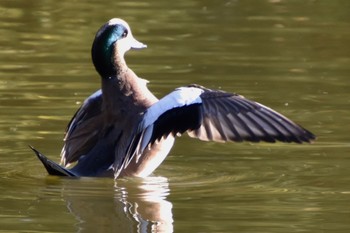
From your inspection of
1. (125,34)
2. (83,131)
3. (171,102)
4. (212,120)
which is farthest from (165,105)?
(83,131)

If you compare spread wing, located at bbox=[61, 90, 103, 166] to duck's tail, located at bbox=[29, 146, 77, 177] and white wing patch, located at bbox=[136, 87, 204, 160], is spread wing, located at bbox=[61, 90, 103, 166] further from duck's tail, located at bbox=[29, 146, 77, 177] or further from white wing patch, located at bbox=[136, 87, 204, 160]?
white wing patch, located at bbox=[136, 87, 204, 160]

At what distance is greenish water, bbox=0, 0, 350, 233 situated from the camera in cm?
913

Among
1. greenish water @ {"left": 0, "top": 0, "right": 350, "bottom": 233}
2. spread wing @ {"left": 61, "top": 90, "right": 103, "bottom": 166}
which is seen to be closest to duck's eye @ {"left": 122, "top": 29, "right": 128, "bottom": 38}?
spread wing @ {"left": 61, "top": 90, "right": 103, "bottom": 166}

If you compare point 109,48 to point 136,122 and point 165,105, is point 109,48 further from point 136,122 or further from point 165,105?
point 165,105

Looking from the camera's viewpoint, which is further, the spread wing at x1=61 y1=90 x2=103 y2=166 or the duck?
the spread wing at x1=61 y1=90 x2=103 y2=166

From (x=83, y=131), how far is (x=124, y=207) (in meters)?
1.58

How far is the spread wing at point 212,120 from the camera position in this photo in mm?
9664

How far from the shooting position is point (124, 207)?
9406 mm

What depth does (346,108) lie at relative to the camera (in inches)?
492

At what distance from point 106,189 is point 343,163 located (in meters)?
1.84

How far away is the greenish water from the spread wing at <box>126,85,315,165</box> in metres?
0.38

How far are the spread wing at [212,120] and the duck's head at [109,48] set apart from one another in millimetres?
694

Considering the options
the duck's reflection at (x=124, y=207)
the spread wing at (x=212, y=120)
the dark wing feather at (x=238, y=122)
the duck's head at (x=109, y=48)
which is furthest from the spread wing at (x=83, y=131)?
the dark wing feather at (x=238, y=122)

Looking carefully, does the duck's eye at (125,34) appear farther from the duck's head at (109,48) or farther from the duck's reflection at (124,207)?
the duck's reflection at (124,207)
